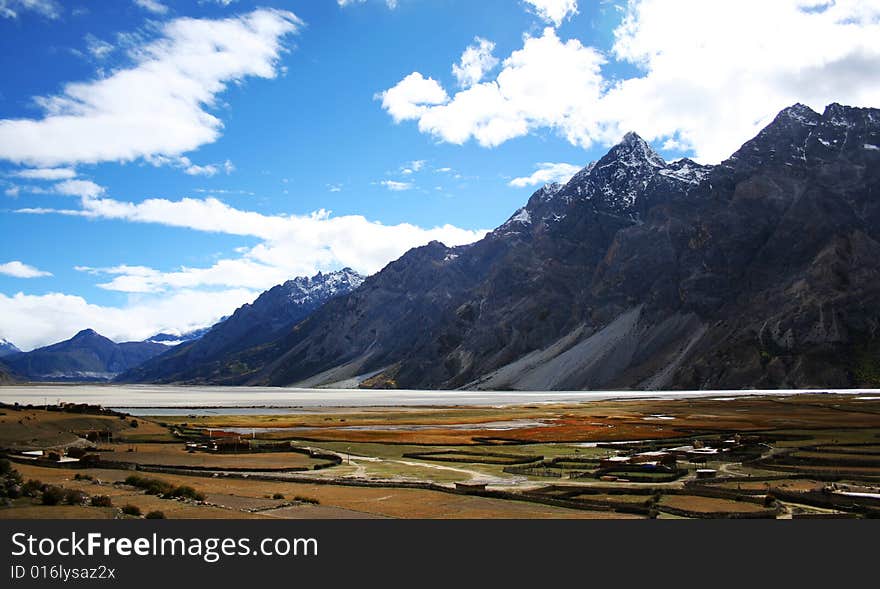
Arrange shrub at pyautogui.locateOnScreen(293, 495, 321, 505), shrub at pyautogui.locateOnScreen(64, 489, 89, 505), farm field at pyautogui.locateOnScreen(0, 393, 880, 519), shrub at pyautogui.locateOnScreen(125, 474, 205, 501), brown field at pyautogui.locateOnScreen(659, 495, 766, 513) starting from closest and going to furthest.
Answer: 1. shrub at pyautogui.locateOnScreen(64, 489, 89, 505)
2. farm field at pyautogui.locateOnScreen(0, 393, 880, 519)
3. shrub at pyautogui.locateOnScreen(125, 474, 205, 501)
4. brown field at pyautogui.locateOnScreen(659, 495, 766, 513)
5. shrub at pyautogui.locateOnScreen(293, 495, 321, 505)

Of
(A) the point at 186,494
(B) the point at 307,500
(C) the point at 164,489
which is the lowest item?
(B) the point at 307,500

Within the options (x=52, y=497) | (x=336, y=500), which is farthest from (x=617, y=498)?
(x=52, y=497)

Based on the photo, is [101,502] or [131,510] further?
[101,502]

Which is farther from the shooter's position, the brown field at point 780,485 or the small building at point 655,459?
the small building at point 655,459

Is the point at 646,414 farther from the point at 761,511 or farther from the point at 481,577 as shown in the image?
the point at 481,577

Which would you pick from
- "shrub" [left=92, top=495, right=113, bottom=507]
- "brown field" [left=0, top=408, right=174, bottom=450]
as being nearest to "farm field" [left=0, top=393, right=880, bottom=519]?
"shrub" [left=92, top=495, right=113, bottom=507]

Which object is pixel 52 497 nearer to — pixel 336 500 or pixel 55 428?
pixel 336 500

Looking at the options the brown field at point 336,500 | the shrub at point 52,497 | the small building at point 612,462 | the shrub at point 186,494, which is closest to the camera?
the shrub at point 52,497

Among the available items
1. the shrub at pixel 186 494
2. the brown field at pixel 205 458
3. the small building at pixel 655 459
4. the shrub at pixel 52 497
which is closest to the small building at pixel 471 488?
the shrub at pixel 186 494

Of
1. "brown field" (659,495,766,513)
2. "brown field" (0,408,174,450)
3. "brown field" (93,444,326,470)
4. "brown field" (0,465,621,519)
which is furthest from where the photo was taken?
"brown field" (0,408,174,450)

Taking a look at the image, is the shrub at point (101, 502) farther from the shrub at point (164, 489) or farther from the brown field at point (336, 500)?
the shrub at point (164, 489)

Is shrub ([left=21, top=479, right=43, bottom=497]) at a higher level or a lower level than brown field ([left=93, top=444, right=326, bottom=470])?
higher

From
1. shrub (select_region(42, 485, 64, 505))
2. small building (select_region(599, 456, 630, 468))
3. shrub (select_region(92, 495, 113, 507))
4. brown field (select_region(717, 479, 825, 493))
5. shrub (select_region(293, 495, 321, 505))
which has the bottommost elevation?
brown field (select_region(717, 479, 825, 493))

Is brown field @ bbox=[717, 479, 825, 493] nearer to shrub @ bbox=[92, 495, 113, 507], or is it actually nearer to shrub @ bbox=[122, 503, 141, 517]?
shrub @ bbox=[122, 503, 141, 517]
